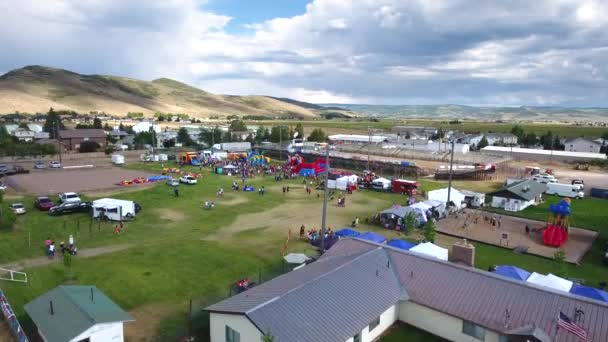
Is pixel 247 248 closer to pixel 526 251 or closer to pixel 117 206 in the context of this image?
pixel 117 206

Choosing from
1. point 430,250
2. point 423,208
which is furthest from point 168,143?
point 430,250

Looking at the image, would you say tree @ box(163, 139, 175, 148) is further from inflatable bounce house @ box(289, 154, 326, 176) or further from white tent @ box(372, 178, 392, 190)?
white tent @ box(372, 178, 392, 190)

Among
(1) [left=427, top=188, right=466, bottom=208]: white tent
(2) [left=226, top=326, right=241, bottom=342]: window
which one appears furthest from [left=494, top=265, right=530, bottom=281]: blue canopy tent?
(1) [left=427, top=188, right=466, bottom=208]: white tent

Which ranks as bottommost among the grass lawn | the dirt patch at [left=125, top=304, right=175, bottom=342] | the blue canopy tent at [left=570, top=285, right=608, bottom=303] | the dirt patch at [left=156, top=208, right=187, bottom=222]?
the dirt patch at [left=125, top=304, right=175, bottom=342]

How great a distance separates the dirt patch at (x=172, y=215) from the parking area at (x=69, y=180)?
12053mm

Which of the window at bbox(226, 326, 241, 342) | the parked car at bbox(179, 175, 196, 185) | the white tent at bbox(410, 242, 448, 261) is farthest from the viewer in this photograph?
the parked car at bbox(179, 175, 196, 185)

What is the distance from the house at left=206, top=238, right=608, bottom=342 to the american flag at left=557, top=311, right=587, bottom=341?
0.23 m

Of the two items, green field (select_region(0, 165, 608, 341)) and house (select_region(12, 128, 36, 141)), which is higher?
house (select_region(12, 128, 36, 141))

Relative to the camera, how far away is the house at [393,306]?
1291 cm

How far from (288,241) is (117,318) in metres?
14.6

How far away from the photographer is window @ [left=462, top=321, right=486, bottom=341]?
14.3 metres

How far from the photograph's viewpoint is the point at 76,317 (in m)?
13.8

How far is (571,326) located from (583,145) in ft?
316

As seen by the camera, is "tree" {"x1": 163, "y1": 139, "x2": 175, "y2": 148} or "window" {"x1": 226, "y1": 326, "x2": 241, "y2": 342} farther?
"tree" {"x1": 163, "y1": 139, "x2": 175, "y2": 148}
